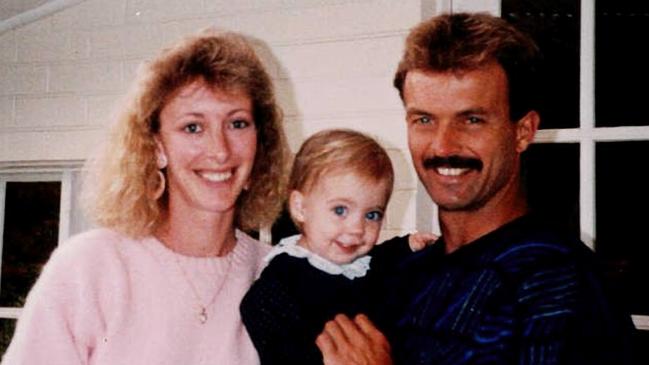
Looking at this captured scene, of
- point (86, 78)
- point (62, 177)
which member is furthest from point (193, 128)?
point (62, 177)

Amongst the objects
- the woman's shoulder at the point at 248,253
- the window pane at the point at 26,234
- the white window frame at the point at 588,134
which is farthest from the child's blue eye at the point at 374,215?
the window pane at the point at 26,234

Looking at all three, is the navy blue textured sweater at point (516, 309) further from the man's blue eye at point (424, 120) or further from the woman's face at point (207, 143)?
the woman's face at point (207, 143)

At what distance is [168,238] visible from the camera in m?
1.93

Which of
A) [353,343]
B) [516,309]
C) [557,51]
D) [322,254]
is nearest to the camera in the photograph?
[516,309]

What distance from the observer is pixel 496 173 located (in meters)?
1.56

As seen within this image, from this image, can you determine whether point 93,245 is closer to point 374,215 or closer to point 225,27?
point 374,215

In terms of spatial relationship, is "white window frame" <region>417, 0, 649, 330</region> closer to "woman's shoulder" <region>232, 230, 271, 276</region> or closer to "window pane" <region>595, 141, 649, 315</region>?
"window pane" <region>595, 141, 649, 315</region>

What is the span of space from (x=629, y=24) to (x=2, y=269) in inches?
129

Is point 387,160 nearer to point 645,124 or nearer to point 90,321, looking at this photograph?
point 90,321

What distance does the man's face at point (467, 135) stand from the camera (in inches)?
60.6

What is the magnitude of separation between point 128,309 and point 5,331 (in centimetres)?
254

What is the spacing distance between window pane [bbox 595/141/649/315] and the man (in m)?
1.13

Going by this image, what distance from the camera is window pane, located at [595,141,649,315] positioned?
8.43 feet

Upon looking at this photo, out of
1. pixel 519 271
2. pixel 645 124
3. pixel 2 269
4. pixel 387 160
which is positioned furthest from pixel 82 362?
pixel 2 269
